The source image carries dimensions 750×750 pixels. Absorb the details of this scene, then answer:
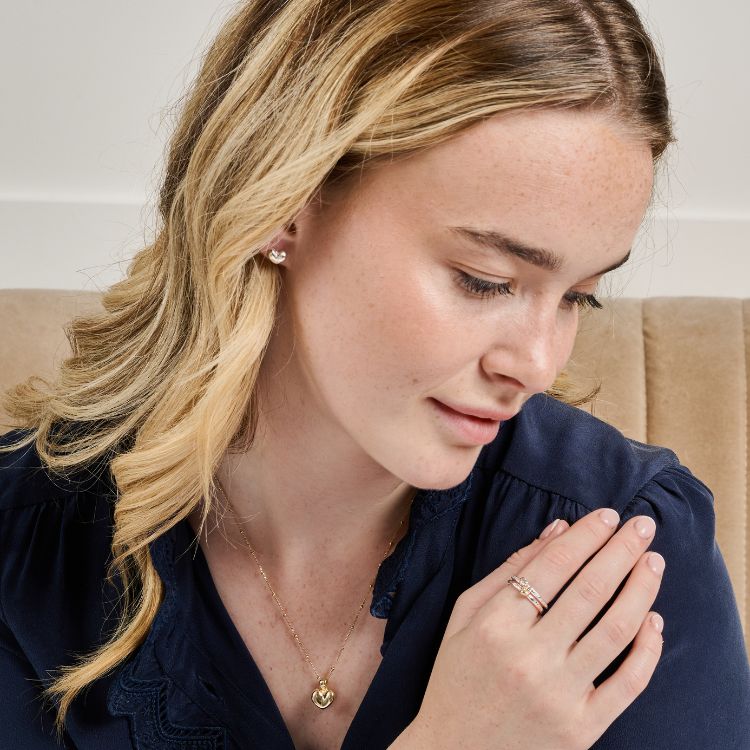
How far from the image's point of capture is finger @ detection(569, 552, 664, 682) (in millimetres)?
973

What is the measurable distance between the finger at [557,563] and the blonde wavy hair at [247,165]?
0.36 meters

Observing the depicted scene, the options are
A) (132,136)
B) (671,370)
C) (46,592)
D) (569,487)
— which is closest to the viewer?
(569,487)

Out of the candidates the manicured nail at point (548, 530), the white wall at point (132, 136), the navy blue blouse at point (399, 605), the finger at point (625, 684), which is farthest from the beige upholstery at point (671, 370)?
the finger at point (625, 684)

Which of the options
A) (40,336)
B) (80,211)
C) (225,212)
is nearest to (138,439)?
(225,212)

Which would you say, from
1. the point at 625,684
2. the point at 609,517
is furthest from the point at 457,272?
the point at 625,684

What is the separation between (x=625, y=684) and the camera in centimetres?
98

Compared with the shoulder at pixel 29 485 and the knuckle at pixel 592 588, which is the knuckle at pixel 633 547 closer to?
the knuckle at pixel 592 588

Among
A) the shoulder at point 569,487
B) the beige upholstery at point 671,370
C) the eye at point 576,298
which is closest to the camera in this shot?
the eye at point 576,298

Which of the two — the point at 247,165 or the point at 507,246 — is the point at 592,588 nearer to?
the point at 507,246

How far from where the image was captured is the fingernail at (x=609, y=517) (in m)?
1.03

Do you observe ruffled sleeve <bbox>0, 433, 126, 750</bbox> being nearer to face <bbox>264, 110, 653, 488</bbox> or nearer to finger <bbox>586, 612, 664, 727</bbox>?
face <bbox>264, 110, 653, 488</bbox>

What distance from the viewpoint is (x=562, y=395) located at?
1.40 meters

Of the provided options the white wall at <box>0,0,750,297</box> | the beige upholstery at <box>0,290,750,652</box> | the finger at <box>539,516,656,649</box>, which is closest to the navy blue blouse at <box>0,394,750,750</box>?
the finger at <box>539,516,656,649</box>

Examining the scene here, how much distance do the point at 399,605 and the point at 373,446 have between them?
0.25 meters
